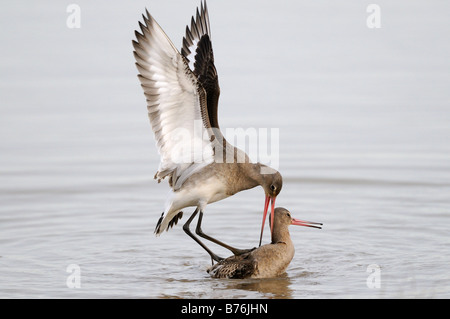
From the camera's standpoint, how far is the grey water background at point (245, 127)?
838cm


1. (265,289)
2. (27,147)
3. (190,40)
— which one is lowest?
(265,289)

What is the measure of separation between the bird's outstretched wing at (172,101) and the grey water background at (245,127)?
1.05m

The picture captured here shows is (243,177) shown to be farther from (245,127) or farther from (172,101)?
(245,127)

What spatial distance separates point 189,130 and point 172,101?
367mm

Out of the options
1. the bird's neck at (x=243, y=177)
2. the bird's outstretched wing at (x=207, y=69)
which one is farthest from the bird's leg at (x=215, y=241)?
the bird's outstretched wing at (x=207, y=69)

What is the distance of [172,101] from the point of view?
8414 millimetres

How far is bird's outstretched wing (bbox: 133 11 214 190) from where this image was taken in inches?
324

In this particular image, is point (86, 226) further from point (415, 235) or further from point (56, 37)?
point (56, 37)

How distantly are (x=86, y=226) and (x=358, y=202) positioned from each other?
3180 mm

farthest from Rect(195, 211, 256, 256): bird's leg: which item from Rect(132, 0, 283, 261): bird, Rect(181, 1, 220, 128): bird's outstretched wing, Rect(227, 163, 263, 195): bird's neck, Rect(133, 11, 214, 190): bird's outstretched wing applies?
Answer: Rect(181, 1, 220, 128): bird's outstretched wing
